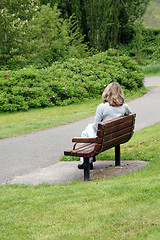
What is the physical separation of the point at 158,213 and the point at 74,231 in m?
0.88

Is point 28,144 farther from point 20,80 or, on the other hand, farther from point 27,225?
point 20,80

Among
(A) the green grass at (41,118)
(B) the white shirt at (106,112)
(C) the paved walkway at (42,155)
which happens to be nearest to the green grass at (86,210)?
(C) the paved walkway at (42,155)

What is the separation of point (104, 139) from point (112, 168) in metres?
0.85

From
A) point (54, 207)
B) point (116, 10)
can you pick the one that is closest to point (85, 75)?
point (54, 207)

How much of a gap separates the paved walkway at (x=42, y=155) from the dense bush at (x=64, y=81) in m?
3.25

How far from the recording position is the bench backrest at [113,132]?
18.2 ft

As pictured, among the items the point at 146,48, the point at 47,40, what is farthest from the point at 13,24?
the point at 146,48

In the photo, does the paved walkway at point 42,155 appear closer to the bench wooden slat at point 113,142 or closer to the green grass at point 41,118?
the green grass at point 41,118

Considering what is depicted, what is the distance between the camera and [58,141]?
882cm

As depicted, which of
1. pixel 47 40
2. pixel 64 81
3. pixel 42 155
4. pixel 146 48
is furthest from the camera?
pixel 146 48

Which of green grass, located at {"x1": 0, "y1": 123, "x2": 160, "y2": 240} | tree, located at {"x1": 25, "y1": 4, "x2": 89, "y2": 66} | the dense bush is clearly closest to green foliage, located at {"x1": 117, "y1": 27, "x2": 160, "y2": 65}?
tree, located at {"x1": 25, "y1": 4, "x2": 89, "y2": 66}

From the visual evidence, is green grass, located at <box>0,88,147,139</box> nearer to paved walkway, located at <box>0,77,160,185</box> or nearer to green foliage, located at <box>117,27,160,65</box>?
paved walkway, located at <box>0,77,160,185</box>

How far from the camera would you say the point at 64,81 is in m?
15.2

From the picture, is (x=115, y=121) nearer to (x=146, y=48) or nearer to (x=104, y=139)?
(x=104, y=139)
